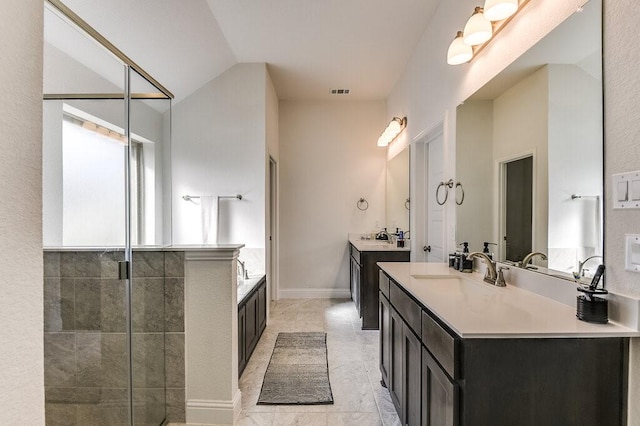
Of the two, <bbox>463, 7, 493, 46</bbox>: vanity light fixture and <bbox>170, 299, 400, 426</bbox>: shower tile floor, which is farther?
<bbox>170, 299, 400, 426</bbox>: shower tile floor

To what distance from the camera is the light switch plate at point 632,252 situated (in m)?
1.03

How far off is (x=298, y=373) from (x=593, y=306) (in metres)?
2.07

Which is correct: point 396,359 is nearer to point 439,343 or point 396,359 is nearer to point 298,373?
point 439,343

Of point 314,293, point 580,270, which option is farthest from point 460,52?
point 314,293

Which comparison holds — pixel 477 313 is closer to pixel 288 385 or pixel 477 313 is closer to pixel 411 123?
pixel 288 385

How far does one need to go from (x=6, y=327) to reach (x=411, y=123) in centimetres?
355

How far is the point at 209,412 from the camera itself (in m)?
1.97

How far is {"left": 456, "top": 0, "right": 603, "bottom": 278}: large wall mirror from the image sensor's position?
1.22 metres

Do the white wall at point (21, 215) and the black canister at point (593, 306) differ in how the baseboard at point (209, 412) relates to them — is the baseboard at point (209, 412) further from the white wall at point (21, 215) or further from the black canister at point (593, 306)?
the black canister at point (593, 306)

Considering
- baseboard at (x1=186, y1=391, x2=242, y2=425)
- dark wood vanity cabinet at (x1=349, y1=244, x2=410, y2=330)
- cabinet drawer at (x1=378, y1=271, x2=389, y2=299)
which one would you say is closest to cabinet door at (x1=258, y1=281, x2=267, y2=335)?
dark wood vanity cabinet at (x1=349, y1=244, x2=410, y2=330)

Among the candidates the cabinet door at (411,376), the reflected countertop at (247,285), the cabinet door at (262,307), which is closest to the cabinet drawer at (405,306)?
the cabinet door at (411,376)

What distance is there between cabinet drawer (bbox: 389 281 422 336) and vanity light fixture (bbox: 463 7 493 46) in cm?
150

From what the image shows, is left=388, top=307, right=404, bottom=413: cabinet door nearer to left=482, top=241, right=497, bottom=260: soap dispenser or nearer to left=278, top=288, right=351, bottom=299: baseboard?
left=482, top=241, right=497, bottom=260: soap dispenser

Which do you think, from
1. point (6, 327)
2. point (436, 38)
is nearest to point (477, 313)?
point (6, 327)
